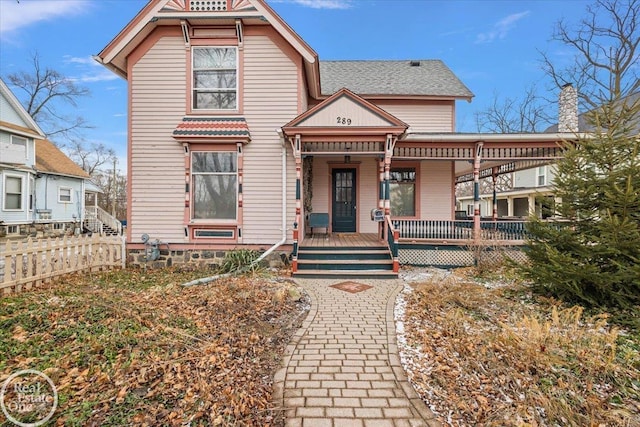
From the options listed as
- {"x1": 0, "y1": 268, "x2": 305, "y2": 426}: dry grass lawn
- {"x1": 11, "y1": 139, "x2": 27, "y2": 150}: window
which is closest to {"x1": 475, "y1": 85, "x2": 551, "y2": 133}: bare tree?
{"x1": 0, "y1": 268, "x2": 305, "y2": 426}: dry grass lawn

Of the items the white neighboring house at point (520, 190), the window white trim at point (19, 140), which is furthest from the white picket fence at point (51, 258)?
the white neighboring house at point (520, 190)

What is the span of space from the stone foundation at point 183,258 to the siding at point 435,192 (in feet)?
19.3

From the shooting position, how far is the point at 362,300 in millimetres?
5719

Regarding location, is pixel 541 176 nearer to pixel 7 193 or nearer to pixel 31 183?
pixel 31 183

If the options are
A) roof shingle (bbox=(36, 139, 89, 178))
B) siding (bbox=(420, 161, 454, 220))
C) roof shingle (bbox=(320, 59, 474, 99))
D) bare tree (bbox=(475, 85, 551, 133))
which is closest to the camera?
siding (bbox=(420, 161, 454, 220))

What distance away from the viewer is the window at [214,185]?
860 cm

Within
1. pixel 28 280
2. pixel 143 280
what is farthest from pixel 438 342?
pixel 28 280

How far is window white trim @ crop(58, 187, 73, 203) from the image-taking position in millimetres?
18786

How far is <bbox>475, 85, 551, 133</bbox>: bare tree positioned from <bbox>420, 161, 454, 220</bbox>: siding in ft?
60.5

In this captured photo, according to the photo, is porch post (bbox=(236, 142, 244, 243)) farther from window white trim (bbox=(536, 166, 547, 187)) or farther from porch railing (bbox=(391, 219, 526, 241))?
window white trim (bbox=(536, 166, 547, 187))

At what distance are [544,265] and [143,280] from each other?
28.3ft

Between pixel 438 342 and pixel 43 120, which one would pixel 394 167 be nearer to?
pixel 438 342

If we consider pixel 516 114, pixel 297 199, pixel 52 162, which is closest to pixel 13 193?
pixel 52 162

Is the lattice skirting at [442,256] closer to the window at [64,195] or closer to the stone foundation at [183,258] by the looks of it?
the stone foundation at [183,258]
